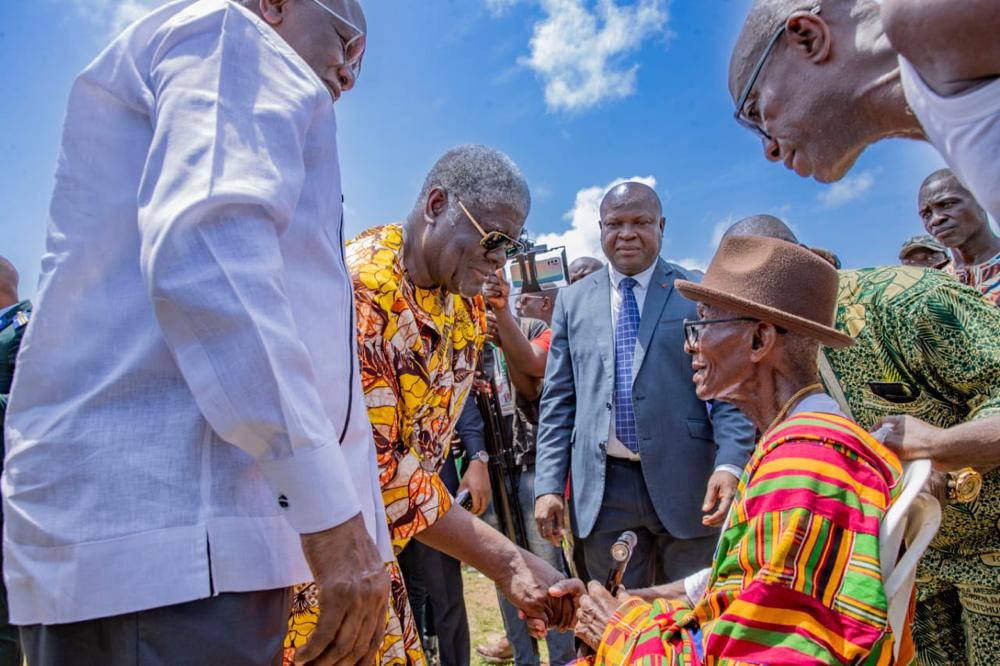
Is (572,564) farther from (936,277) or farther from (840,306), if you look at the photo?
(936,277)

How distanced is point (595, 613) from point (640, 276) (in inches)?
97.8

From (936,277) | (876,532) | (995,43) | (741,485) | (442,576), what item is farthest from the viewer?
(442,576)

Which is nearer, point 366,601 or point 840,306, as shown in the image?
point 366,601

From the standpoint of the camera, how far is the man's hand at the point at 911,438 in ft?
7.33

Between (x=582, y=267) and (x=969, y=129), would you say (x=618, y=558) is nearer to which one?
(x=969, y=129)

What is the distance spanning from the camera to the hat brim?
7.48ft

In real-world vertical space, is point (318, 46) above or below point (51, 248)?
above

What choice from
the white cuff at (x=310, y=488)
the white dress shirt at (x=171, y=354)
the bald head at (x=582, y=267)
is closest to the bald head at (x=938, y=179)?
the bald head at (x=582, y=267)

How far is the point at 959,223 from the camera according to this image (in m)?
4.93

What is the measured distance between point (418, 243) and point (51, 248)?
5.35 ft

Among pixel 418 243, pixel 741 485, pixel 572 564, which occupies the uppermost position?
pixel 418 243

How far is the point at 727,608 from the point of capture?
1789 millimetres

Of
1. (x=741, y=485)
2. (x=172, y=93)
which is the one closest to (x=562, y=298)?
(x=741, y=485)

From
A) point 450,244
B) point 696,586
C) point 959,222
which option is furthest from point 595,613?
point 959,222
